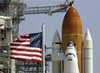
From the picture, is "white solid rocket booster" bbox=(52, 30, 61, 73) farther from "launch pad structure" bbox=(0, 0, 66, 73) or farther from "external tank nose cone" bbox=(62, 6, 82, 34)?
"launch pad structure" bbox=(0, 0, 66, 73)

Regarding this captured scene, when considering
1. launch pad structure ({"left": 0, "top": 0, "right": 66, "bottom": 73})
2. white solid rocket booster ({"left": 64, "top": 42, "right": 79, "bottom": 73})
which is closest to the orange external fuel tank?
white solid rocket booster ({"left": 64, "top": 42, "right": 79, "bottom": 73})

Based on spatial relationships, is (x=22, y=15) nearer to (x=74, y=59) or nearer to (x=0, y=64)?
(x=0, y=64)

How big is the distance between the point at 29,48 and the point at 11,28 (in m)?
32.0

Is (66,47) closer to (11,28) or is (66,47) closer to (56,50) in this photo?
(56,50)

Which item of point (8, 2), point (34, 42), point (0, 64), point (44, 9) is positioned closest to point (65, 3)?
point (44, 9)

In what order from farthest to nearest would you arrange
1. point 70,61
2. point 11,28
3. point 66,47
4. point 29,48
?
point 11,28, point 66,47, point 70,61, point 29,48

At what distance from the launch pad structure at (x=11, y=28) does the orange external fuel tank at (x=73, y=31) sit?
1481cm

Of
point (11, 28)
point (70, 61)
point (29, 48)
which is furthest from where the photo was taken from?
point (11, 28)

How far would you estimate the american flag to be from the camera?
73312 mm

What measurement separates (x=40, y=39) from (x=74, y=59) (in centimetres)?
1423

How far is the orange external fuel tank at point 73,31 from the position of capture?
8925cm

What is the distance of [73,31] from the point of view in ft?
295

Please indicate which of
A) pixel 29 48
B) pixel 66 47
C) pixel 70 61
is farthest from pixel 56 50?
pixel 29 48

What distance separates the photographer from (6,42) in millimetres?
105688
